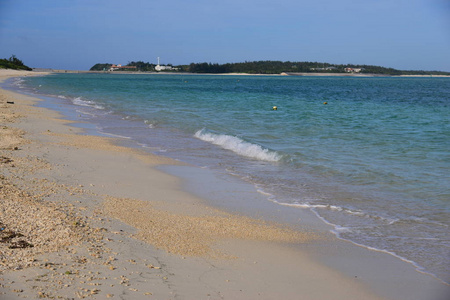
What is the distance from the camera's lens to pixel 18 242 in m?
4.74

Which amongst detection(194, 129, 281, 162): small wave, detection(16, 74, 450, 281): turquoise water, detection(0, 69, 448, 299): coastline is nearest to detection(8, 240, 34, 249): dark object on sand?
detection(0, 69, 448, 299): coastline

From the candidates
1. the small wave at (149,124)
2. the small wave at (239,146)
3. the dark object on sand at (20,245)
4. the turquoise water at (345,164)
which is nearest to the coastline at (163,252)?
the dark object on sand at (20,245)

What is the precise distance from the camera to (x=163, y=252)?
16.8 ft

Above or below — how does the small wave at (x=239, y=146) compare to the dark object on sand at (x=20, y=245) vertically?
below

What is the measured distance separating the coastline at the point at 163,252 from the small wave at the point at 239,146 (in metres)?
3.73

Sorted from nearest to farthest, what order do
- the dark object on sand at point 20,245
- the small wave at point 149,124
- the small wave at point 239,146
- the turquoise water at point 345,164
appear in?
the dark object on sand at point 20,245 < the turquoise water at point 345,164 < the small wave at point 239,146 < the small wave at point 149,124

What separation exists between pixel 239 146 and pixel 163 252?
8.41 meters

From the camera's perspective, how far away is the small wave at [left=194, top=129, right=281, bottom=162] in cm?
1194

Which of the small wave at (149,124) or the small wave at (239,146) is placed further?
the small wave at (149,124)

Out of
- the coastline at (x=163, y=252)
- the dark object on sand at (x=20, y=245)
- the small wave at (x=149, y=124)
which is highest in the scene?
the dark object on sand at (x=20, y=245)

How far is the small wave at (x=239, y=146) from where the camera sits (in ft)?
39.2

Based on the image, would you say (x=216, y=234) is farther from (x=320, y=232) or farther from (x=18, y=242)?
(x=18, y=242)

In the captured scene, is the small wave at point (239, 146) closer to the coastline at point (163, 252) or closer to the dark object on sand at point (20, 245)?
the coastline at point (163, 252)

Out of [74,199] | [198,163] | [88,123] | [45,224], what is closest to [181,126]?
[88,123]
